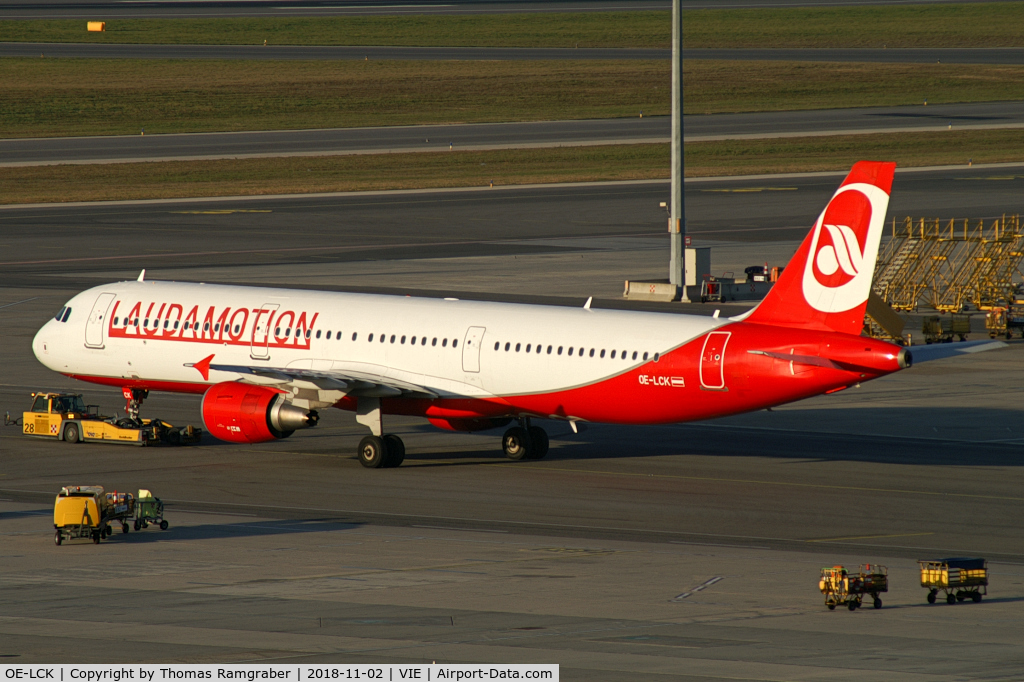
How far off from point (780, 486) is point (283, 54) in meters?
159

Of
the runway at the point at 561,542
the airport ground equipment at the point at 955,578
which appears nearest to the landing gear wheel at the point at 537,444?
the runway at the point at 561,542

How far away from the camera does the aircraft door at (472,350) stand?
143 ft

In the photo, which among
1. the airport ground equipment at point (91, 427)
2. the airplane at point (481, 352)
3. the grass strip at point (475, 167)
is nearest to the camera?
the airplane at point (481, 352)

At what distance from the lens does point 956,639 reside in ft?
84.8

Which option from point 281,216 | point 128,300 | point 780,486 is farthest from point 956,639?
point 281,216

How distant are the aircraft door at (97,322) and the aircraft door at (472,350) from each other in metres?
12.0

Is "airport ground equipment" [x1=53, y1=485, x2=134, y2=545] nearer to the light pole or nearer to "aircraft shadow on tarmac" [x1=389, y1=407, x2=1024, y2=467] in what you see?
"aircraft shadow on tarmac" [x1=389, y1=407, x2=1024, y2=467]

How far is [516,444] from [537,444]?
587 mm

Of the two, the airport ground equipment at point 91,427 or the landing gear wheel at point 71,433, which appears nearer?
the airport ground equipment at point 91,427

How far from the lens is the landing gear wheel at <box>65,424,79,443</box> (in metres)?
47.7

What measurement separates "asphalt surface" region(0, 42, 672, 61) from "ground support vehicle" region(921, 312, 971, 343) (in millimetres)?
124687

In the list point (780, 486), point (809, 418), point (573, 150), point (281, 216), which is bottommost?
point (780, 486)

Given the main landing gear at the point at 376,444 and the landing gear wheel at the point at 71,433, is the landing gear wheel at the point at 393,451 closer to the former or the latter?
the main landing gear at the point at 376,444

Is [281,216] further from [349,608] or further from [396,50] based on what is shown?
[396,50]
